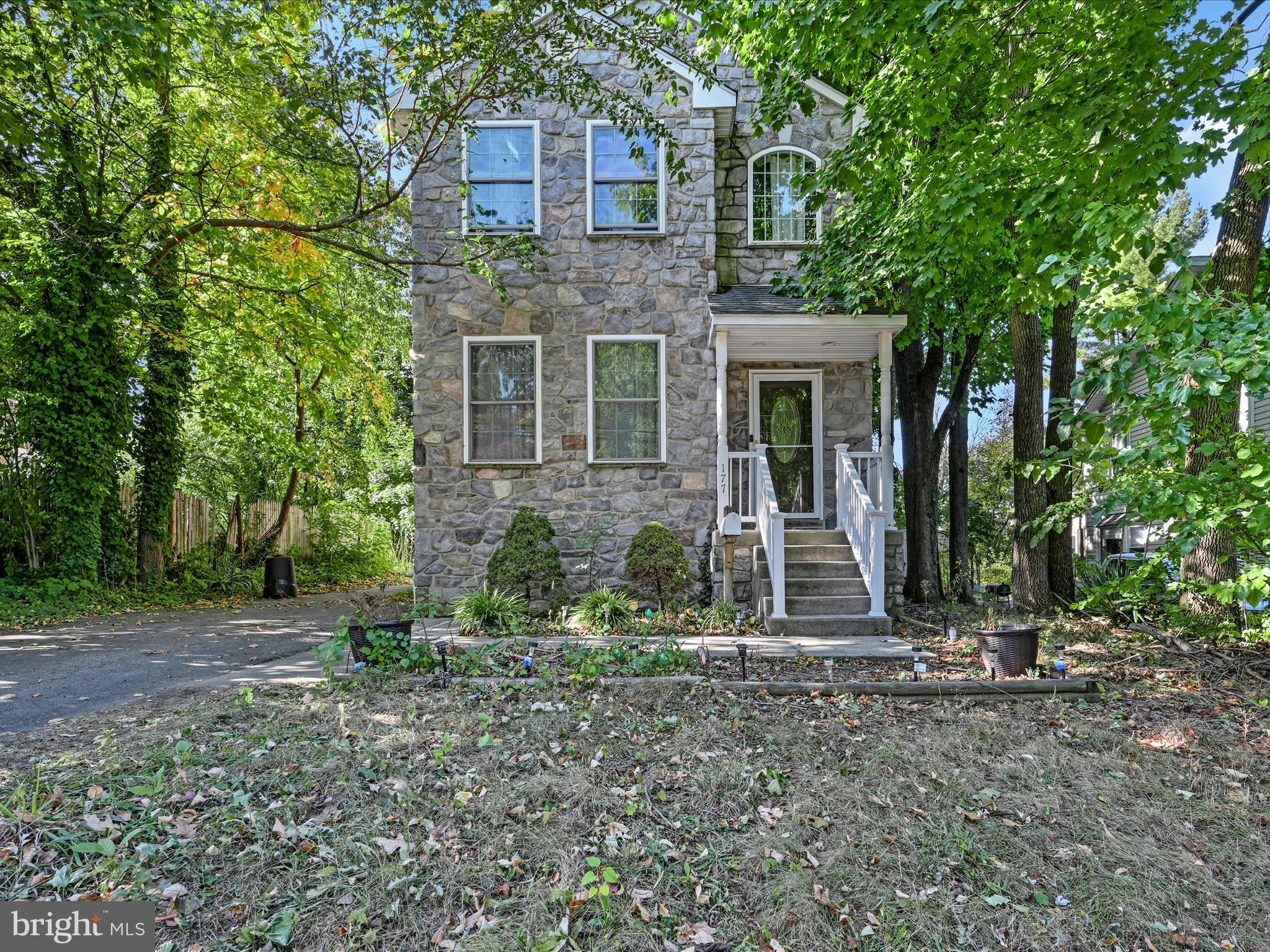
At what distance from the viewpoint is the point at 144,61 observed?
5832 millimetres

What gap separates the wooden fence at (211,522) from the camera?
35.4 feet

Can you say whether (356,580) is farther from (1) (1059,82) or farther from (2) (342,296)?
(1) (1059,82)

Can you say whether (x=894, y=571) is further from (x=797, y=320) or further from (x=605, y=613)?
(x=605, y=613)

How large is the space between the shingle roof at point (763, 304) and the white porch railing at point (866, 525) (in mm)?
1559

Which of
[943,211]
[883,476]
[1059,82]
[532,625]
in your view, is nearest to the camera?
[1059,82]

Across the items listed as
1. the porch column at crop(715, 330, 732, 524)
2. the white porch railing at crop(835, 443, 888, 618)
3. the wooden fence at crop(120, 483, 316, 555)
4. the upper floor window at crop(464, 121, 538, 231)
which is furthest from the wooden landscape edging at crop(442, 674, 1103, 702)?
the wooden fence at crop(120, 483, 316, 555)

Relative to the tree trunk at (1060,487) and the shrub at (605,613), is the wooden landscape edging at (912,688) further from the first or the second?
the tree trunk at (1060,487)

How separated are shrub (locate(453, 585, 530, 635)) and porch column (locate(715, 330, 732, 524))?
8.14 feet

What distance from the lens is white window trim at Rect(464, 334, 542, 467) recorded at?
8078 mm

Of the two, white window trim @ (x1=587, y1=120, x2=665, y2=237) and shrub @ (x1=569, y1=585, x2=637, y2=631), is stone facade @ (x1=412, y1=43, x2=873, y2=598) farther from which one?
shrub @ (x1=569, y1=585, x2=637, y2=631)

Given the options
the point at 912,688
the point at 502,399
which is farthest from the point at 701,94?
the point at 912,688

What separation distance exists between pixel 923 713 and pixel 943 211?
4.13 m

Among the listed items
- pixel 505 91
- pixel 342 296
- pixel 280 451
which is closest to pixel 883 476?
pixel 505 91

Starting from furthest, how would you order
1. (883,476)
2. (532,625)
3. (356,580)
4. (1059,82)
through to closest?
(356,580), (883,476), (532,625), (1059,82)
